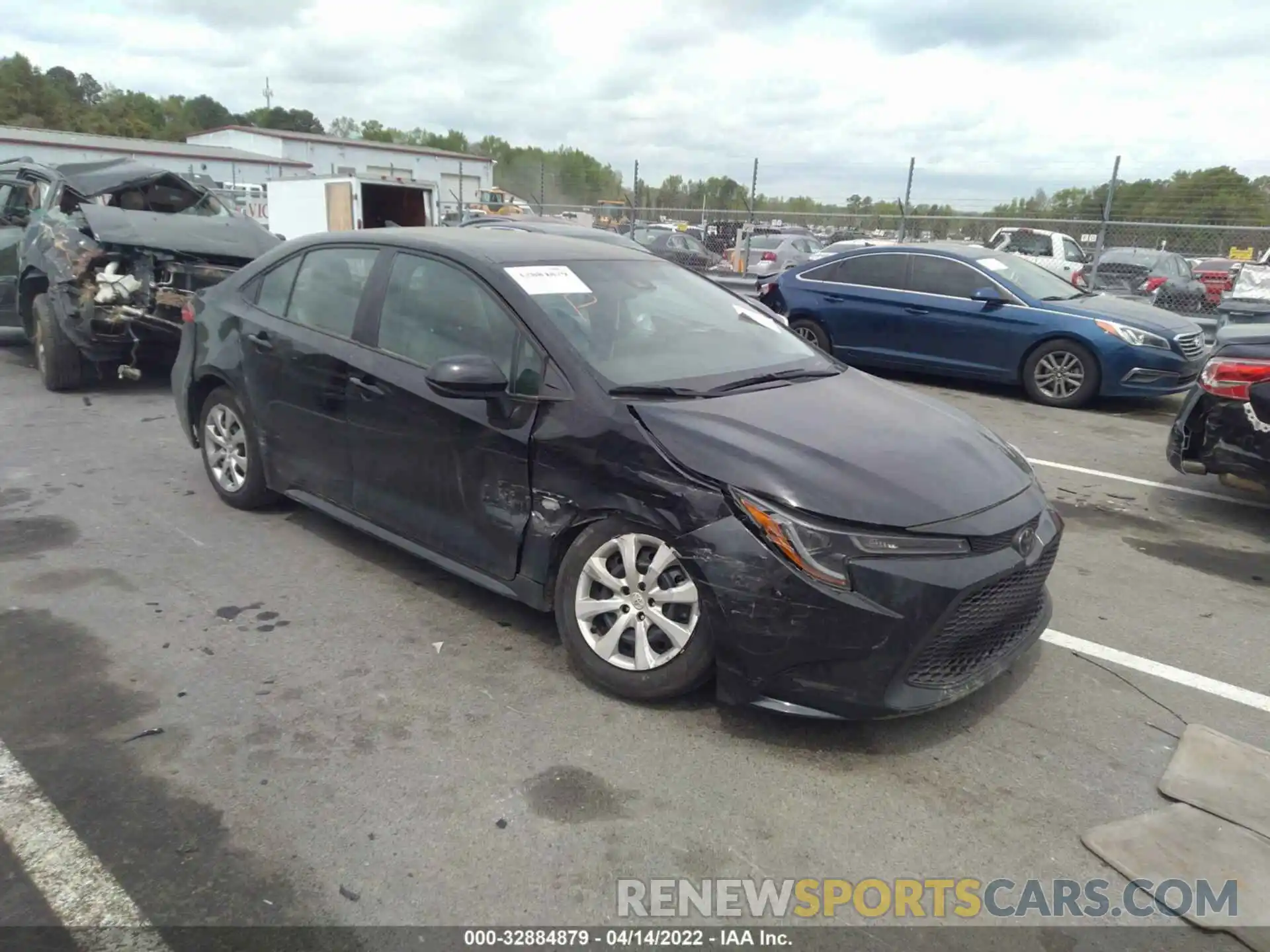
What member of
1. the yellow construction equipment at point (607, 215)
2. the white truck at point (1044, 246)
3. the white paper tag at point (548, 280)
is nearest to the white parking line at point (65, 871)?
the white paper tag at point (548, 280)

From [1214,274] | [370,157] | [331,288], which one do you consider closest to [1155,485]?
[331,288]

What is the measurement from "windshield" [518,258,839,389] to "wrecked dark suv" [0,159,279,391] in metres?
4.93

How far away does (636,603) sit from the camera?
129 inches

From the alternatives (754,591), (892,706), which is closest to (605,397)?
(754,591)

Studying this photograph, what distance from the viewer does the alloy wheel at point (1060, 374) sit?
9172 millimetres

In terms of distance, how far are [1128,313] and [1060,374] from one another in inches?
37.0

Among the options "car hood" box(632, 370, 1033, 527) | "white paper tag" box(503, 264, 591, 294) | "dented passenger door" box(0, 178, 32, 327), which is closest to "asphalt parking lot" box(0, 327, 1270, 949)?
"car hood" box(632, 370, 1033, 527)

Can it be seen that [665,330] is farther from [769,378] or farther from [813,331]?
[813,331]

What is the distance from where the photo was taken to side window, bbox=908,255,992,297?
974 centimetres

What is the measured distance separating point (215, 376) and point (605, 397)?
2.81 meters

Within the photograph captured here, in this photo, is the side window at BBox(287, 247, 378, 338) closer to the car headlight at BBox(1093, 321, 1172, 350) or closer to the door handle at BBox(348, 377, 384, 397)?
the door handle at BBox(348, 377, 384, 397)

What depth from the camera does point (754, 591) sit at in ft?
9.71

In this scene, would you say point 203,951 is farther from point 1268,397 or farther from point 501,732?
point 1268,397

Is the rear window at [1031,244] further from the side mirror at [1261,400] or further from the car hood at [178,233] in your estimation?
the car hood at [178,233]
